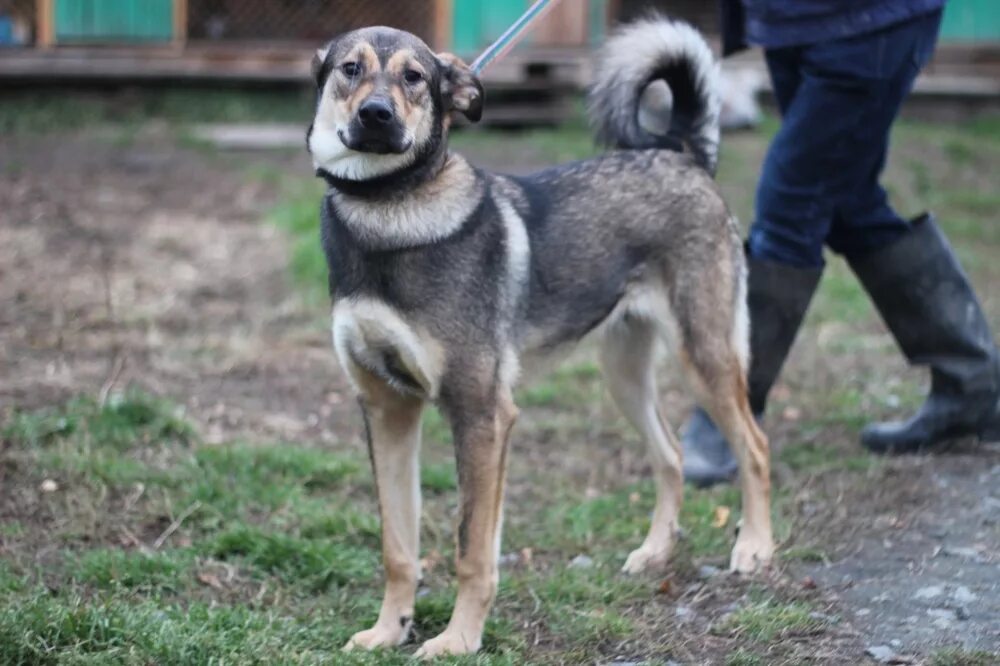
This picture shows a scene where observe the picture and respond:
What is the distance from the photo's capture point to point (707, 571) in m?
4.22

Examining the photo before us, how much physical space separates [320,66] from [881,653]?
2.13 m

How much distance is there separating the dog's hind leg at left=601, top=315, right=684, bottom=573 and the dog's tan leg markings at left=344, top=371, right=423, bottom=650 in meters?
0.89

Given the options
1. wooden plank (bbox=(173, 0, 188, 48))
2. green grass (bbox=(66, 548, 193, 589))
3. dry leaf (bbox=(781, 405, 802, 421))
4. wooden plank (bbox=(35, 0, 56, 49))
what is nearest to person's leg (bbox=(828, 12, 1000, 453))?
dry leaf (bbox=(781, 405, 802, 421))

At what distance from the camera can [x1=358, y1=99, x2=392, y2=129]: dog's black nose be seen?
3354 mm

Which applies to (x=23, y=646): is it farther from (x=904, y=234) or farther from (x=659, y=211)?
(x=904, y=234)

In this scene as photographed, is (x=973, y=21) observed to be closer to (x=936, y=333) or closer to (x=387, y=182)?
(x=936, y=333)

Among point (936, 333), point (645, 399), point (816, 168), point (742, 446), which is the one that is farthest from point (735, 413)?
point (936, 333)

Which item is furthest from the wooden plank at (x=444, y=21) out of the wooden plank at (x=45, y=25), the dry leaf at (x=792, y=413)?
the dry leaf at (x=792, y=413)

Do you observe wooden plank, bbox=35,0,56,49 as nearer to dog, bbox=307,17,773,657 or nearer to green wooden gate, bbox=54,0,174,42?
green wooden gate, bbox=54,0,174,42

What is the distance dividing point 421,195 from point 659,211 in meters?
0.90

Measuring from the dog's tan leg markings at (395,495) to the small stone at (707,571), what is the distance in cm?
92

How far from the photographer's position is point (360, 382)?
3719 mm

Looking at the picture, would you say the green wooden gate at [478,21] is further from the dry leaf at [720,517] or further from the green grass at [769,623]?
the green grass at [769,623]

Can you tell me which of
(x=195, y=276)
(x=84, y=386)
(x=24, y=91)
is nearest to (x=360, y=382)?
(x=84, y=386)
